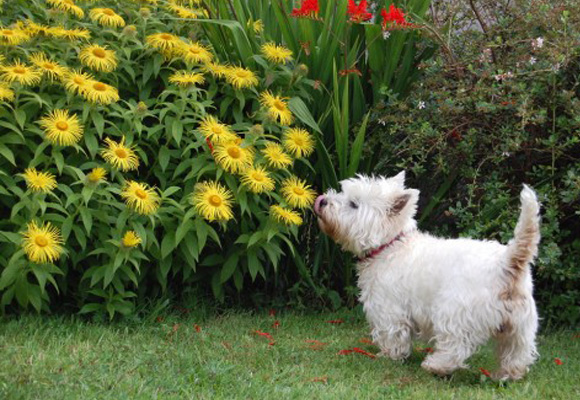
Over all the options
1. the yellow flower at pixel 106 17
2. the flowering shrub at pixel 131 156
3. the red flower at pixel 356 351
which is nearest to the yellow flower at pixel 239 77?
the flowering shrub at pixel 131 156

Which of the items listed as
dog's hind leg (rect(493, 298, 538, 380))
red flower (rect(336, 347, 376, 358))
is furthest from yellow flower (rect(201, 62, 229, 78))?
dog's hind leg (rect(493, 298, 538, 380))

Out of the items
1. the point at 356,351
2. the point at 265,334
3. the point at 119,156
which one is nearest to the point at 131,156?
the point at 119,156

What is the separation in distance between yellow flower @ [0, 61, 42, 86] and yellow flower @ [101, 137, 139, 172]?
1.80 feet

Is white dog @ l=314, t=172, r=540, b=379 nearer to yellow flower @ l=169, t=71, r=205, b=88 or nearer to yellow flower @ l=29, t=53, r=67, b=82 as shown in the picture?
yellow flower @ l=169, t=71, r=205, b=88

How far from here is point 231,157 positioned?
5.05 metres

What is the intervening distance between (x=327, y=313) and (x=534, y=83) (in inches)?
82.8

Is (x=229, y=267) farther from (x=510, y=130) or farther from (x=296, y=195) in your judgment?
(x=510, y=130)

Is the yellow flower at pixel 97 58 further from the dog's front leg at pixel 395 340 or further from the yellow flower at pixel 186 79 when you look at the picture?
the dog's front leg at pixel 395 340

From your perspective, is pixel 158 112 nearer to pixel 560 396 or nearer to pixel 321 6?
pixel 321 6

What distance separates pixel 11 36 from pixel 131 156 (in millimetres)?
986

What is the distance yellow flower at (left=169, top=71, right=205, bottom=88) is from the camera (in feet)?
17.1

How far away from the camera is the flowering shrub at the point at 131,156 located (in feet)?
15.7

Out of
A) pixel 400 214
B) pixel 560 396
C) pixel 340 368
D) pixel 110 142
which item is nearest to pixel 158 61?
pixel 110 142

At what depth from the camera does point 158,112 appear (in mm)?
5285
